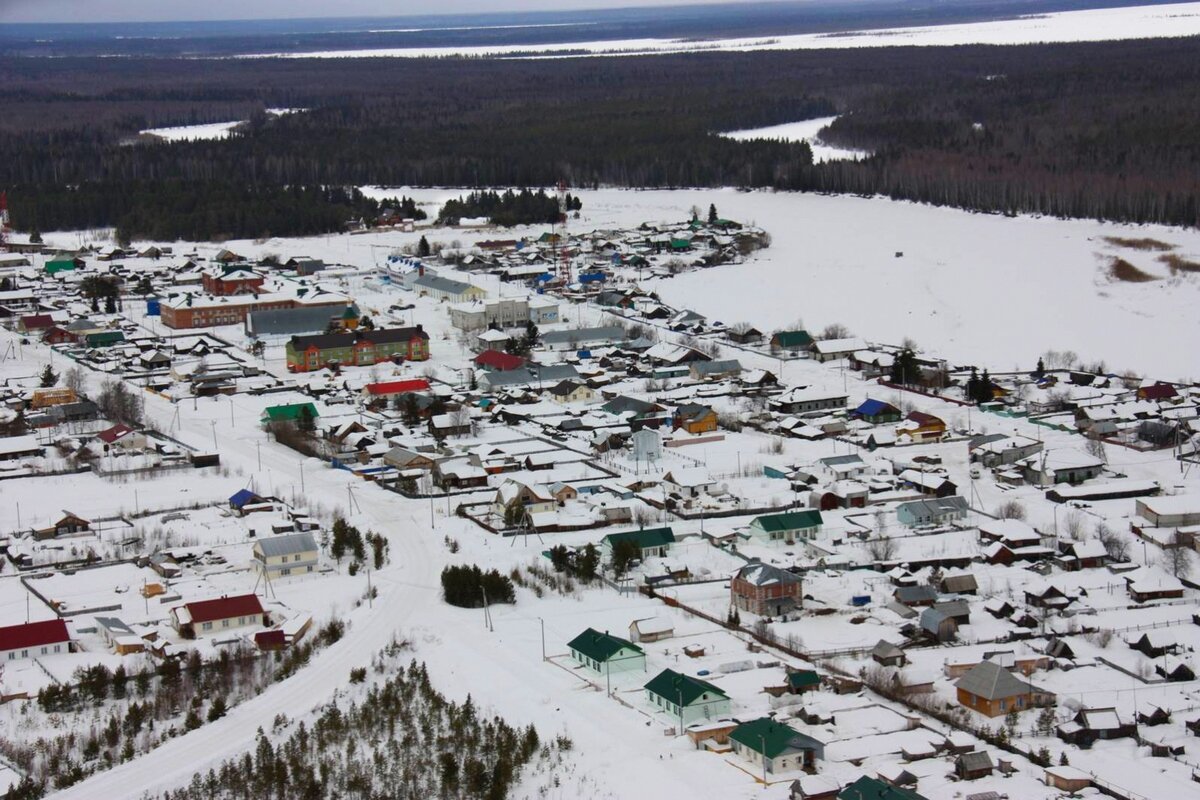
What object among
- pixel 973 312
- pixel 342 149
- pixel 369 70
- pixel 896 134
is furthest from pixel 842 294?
pixel 369 70

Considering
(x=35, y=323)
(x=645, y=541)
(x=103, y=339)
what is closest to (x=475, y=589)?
(x=645, y=541)

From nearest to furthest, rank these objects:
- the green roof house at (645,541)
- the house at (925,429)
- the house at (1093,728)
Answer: the house at (1093,728) < the green roof house at (645,541) < the house at (925,429)

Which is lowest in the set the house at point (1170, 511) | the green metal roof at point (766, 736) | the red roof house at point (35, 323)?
the red roof house at point (35, 323)

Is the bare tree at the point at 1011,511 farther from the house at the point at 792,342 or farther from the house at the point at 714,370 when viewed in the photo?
the house at the point at 792,342

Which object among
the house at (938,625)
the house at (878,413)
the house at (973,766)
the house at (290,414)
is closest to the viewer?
the house at (973,766)

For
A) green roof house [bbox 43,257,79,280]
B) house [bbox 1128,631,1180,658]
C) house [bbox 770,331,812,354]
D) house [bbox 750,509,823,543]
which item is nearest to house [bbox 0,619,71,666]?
house [bbox 750,509,823,543]

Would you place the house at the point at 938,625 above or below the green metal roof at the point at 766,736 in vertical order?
below

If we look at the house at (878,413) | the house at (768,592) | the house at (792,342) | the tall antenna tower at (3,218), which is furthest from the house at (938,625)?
the tall antenna tower at (3,218)
